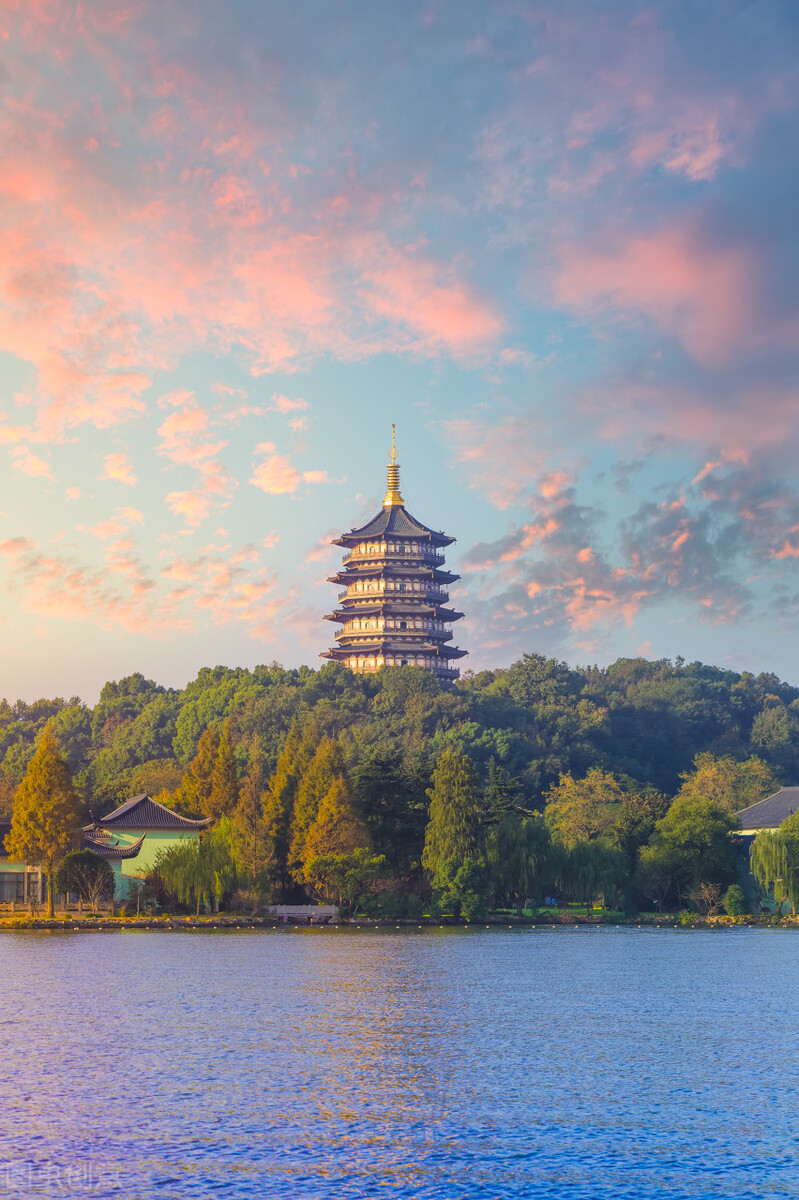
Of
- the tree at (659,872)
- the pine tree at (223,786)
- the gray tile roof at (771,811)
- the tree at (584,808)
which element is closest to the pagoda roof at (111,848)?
the pine tree at (223,786)

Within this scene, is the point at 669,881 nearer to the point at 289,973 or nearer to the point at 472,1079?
the point at 289,973

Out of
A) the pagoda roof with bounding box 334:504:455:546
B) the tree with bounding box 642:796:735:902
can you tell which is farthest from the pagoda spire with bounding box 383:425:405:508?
the tree with bounding box 642:796:735:902

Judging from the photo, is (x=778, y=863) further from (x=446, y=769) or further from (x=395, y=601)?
(x=395, y=601)

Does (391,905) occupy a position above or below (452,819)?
below

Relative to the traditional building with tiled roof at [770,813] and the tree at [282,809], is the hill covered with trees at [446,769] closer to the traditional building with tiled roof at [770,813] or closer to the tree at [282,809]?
the tree at [282,809]

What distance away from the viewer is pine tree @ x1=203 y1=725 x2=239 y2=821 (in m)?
52.1

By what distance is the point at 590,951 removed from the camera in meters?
34.6

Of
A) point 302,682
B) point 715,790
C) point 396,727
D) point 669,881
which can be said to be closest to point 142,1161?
point 669,881

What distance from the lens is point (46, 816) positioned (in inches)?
1736

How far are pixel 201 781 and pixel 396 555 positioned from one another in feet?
121

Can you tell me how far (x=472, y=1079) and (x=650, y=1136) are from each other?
10.4 ft

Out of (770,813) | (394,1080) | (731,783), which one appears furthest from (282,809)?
(394,1080)

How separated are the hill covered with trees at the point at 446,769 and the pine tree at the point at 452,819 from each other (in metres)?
0.06

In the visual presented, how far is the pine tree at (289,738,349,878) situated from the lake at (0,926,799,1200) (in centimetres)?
1755
